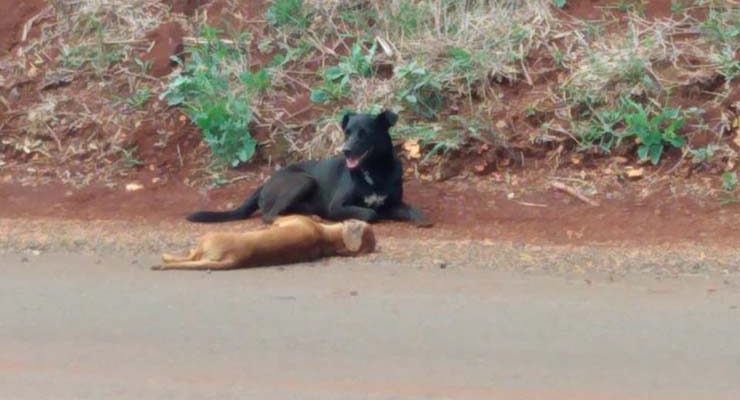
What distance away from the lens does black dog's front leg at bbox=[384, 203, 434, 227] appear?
10.9 metres

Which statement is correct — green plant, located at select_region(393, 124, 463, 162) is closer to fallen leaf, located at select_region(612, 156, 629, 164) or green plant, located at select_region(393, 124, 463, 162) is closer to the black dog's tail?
fallen leaf, located at select_region(612, 156, 629, 164)

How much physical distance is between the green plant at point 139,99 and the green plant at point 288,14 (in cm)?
141

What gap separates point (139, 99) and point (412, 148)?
266 centimetres

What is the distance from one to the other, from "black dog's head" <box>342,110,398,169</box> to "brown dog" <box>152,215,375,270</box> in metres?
2.17

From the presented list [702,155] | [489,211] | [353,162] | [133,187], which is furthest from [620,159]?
[133,187]

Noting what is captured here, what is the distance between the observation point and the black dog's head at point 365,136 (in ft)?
37.0

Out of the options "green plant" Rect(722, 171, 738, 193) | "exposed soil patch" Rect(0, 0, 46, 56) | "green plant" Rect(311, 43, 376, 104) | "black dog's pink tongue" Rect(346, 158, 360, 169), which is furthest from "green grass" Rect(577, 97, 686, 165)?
"exposed soil patch" Rect(0, 0, 46, 56)

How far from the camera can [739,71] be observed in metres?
12.0

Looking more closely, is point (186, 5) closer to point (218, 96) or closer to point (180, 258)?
point (218, 96)

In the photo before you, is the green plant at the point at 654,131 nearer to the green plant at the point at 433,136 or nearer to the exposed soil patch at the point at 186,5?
the green plant at the point at 433,136

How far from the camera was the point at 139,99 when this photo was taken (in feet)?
43.1

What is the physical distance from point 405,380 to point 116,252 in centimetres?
361

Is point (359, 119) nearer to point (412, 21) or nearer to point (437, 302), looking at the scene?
point (412, 21)

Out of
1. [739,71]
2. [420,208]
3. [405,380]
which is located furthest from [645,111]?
[405,380]
